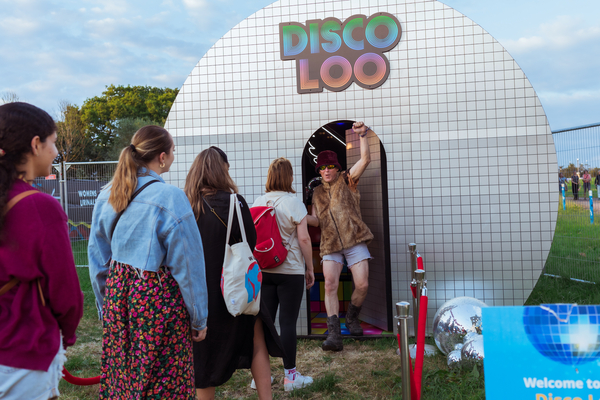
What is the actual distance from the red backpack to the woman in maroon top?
1.93 metres

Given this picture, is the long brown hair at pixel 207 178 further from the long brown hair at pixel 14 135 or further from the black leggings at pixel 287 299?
the long brown hair at pixel 14 135

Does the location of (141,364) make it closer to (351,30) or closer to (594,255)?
(351,30)

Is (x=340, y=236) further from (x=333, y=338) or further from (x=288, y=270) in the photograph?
(x=288, y=270)

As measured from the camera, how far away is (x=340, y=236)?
4836mm

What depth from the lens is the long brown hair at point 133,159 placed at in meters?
2.27

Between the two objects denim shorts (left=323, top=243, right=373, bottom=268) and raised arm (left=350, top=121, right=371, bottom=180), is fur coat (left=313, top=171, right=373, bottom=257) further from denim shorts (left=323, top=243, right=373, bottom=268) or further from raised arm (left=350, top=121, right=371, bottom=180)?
raised arm (left=350, top=121, right=371, bottom=180)

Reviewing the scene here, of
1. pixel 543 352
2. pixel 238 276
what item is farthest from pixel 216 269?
pixel 543 352

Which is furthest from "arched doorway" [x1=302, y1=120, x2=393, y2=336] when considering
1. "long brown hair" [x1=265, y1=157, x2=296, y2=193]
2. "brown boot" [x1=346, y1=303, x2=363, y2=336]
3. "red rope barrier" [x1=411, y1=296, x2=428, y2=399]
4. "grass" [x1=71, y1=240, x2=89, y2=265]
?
"grass" [x1=71, y1=240, x2=89, y2=265]

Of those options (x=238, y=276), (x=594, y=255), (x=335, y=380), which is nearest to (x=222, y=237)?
(x=238, y=276)

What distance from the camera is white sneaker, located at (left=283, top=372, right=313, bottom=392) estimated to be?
373 centimetres

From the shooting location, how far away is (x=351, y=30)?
15.6 ft

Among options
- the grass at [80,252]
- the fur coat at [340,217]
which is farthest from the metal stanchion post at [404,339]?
the grass at [80,252]

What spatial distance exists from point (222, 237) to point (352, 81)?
2.65m

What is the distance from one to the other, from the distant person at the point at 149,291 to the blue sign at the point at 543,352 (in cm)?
137
